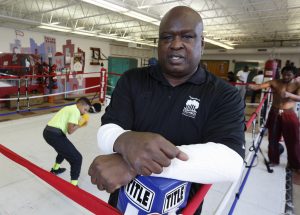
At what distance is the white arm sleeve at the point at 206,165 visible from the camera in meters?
0.48

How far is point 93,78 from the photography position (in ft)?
38.0

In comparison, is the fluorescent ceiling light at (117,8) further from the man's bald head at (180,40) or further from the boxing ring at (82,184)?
the man's bald head at (180,40)

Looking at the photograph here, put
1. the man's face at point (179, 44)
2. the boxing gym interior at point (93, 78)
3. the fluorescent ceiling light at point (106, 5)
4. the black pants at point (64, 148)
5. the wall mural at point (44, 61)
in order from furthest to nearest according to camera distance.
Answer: the wall mural at point (44, 61)
the fluorescent ceiling light at point (106, 5)
the black pants at point (64, 148)
the boxing gym interior at point (93, 78)
the man's face at point (179, 44)

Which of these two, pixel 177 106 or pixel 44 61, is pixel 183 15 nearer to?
pixel 177 106

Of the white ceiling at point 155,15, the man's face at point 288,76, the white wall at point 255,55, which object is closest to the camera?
the man's face at point 288,76

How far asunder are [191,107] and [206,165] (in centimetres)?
26

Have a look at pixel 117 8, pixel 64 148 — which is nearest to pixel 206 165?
pixel 64 148

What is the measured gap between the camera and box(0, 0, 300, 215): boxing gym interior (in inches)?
82.4

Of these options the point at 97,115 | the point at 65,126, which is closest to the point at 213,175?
the point at 65,126

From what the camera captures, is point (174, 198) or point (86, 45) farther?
point (86, 45)

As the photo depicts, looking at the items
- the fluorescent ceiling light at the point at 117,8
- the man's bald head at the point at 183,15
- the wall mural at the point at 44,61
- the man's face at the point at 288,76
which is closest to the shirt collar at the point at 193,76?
the man's bald head at the point at 183,15

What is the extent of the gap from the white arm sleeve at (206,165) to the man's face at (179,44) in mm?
278

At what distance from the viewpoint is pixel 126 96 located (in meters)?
0.75

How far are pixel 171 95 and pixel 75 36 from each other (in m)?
10.4
